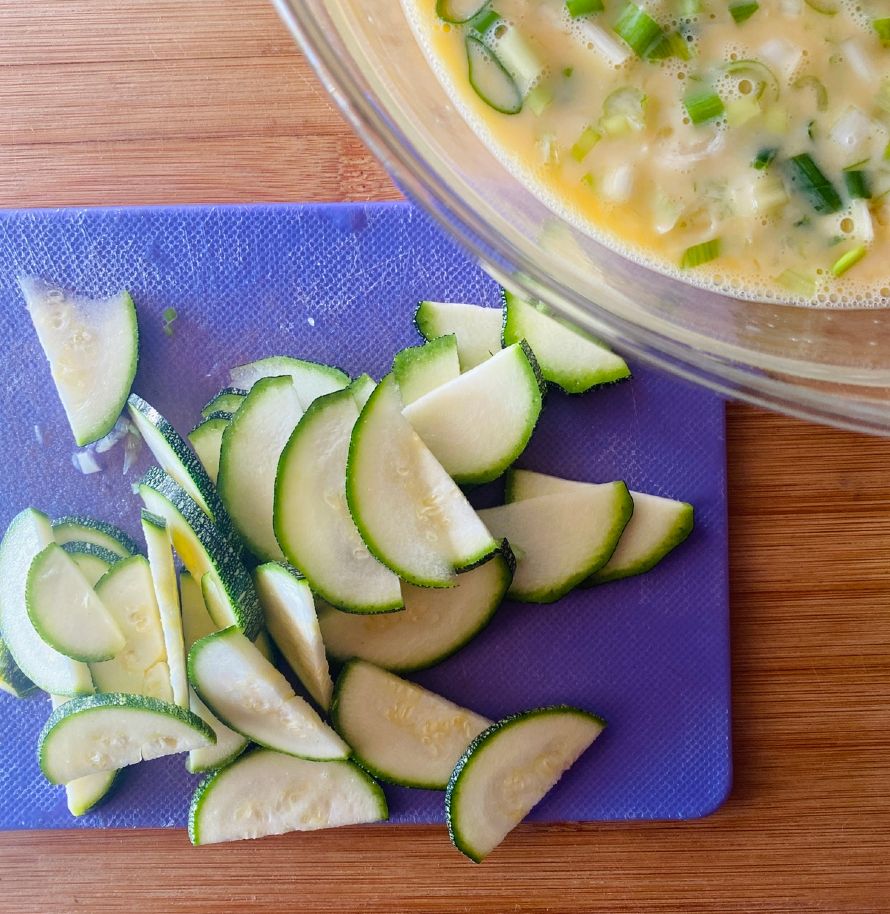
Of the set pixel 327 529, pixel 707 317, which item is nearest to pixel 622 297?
pixel 707 317

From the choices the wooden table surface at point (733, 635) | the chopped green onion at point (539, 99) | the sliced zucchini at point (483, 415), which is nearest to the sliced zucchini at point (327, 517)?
the sliced zucchini at point (483, 415)

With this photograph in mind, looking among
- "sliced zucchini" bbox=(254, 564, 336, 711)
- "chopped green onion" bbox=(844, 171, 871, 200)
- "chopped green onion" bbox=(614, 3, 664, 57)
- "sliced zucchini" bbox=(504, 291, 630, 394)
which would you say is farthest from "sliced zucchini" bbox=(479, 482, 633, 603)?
"chopped green onion" bbox=(614, 3, 664, 57)

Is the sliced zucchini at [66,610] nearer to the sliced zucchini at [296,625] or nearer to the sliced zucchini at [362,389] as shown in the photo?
the sliced zucchini at [296,625]

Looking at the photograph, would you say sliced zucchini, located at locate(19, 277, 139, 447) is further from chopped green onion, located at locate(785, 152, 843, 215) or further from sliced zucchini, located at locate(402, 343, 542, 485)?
chopped green onion, located at locate(785, 152, 843, 215)

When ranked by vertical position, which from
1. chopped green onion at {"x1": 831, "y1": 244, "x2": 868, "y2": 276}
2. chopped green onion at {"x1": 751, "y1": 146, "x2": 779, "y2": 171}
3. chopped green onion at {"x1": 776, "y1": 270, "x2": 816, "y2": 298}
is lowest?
chopped green onion at {"x1": 776, "y1": 270, "x2": 816, "y2": 298}

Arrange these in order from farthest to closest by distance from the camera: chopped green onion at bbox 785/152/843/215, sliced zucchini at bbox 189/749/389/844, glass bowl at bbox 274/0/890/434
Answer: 1. sliced zucchini at bbox 189/749/389/844
2. chopped green onion at bbox 785/152/843/215
3. glass bowl at bbox 274/0/890/434

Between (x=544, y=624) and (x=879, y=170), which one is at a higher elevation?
(x=879, y=170)

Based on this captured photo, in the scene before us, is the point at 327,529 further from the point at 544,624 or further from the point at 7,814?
the point at 7,814
